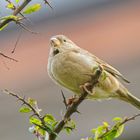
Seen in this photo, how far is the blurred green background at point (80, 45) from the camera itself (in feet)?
44.7

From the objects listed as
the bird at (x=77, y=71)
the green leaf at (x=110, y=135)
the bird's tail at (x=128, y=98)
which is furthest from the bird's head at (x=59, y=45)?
the green leaf at (x=110, y=135)

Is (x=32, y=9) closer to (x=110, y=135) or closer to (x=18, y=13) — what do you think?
(x=18, y=13)

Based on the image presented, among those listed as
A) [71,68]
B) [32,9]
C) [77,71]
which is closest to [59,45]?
[71,68]

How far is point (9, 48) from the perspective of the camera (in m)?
15.0

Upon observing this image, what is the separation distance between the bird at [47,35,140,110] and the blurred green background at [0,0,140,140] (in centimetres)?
745

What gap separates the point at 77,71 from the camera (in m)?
4.77

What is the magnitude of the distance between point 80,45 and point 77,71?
32.8ft

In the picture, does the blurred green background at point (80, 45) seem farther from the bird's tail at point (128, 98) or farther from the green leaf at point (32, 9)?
the green leaf at point (32, 9)

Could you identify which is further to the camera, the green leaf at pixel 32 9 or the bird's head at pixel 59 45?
the bird's head at pixel 59 45

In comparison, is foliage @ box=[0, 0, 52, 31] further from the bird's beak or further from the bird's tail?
the bird's tail

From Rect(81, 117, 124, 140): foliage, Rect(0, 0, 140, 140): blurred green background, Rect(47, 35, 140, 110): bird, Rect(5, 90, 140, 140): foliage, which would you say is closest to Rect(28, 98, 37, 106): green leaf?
Rect(5, 90, 140, 140): foliage

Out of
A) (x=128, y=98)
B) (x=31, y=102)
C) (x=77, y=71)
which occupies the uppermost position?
(x=77, y=71)

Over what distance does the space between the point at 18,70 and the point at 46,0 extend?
12.0 metres

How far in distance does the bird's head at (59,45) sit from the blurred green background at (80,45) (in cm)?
734
